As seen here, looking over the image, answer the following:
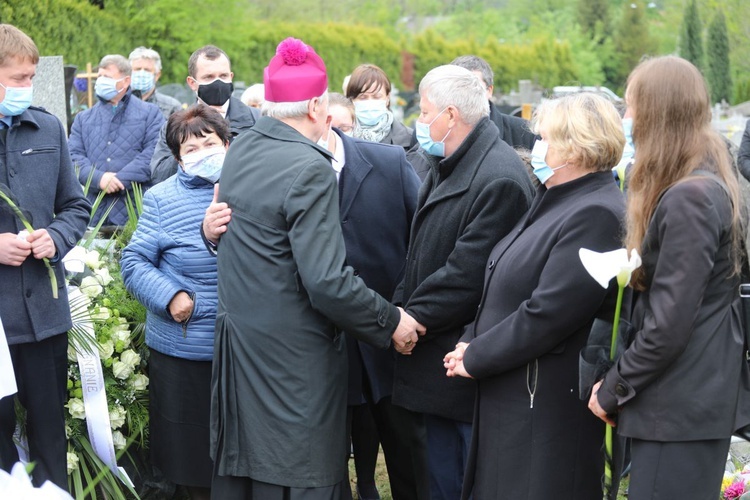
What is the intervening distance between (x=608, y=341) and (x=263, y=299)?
1.22 m

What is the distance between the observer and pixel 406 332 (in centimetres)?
369

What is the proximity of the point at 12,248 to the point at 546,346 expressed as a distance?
211 centimetres

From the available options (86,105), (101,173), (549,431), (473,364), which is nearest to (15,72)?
(473,364)

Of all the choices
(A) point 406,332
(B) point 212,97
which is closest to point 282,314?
(A) point 406,332

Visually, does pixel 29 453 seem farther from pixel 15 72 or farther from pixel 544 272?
pixel 544 272

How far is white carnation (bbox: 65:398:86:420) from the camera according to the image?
14.1 ft

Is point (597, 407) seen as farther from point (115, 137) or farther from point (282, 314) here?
point (115, 137)

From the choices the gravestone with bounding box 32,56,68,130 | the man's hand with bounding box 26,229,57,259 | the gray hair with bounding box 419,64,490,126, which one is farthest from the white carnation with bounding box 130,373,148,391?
the gravestone with bounding box 32,56,68,130

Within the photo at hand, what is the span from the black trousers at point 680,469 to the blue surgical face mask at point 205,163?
7.05ft

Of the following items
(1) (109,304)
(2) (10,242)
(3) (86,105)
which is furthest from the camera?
(3) (86,105)

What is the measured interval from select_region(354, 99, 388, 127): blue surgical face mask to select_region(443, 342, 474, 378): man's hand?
2980mm

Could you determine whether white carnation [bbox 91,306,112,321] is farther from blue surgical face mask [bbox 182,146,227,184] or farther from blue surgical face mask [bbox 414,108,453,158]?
blue surgical face mask [bbox 414,108,453,158]

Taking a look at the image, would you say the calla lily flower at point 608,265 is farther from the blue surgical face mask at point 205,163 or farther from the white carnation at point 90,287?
the white carnation at point 90,287

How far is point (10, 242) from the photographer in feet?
12.1
